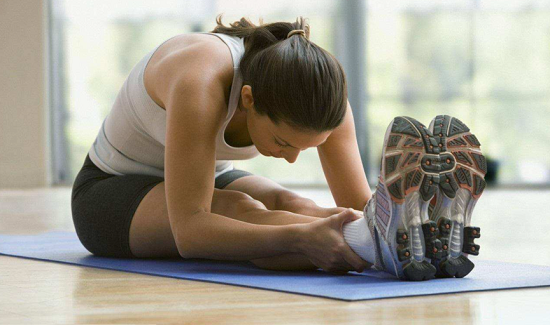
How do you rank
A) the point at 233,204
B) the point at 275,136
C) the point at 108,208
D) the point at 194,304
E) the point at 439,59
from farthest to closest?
1. the point at 439,59
2. the point at 108,208
3. the point at 233,204
4. the point at 275,136
5. the point at 194,304

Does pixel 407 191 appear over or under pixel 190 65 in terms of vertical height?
under

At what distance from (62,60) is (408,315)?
589cm

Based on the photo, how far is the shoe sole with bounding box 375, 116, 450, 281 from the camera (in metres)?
1.43

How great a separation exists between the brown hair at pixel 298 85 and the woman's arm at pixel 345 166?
1.28ft

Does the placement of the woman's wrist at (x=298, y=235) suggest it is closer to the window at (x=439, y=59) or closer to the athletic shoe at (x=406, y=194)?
the athletic shoe at (x=406, y=194)

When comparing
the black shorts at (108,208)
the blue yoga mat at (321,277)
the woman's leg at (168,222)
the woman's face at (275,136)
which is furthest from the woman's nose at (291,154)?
the black shorts at (108,208)

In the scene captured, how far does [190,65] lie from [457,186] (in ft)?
1.86

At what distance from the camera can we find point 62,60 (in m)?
6.71

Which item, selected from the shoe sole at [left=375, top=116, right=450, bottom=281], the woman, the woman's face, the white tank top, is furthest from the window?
the shoe sole at [left=375, top=116, right=450, bottom=281]

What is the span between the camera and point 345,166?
1.99 m

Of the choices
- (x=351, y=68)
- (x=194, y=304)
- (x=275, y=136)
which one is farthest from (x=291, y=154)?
(x=351, y=68)

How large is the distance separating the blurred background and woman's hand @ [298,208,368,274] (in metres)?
4.76

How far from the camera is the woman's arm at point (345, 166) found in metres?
1.97

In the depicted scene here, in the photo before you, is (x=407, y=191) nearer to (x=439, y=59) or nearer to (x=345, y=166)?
(x=345, y=166)
